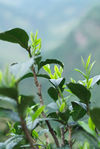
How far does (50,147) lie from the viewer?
1.77 ft

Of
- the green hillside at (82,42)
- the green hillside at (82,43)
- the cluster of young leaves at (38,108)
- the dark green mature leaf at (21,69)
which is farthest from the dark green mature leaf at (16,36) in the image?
the green hillside at (82,42)

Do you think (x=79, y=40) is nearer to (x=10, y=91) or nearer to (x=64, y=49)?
(x=64, y=49)

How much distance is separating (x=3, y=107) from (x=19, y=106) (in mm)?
72

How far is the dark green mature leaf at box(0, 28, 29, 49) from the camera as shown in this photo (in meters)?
0.50

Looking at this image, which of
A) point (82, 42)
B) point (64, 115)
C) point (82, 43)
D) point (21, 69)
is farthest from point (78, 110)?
point (82, 42)

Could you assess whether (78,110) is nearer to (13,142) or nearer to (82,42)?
(13,142)

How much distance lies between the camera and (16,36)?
0.51 metres

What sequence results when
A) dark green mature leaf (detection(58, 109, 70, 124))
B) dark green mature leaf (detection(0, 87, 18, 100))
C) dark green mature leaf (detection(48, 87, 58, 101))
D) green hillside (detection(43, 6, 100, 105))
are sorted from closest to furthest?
dark green mature leaf (detection(0, 87, 18, 100)) → dark green mature leaf (detection(58, 109, 70, 124)) → dark green mature leaf (detection(48, 87, 58, 101)) → green hillside (detection(43, 6, 100, 105))

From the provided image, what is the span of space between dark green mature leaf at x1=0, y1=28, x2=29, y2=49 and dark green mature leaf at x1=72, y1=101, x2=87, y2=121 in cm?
18

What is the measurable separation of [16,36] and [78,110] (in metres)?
0.21

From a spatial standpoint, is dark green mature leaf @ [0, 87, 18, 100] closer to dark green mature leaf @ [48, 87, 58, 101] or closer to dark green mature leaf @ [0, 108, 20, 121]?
dark green mature leaf @ [0, 108, 20, 121]

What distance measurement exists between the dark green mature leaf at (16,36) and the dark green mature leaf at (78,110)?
177mm

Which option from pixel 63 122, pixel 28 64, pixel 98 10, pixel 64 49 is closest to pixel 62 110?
pixel 63 122

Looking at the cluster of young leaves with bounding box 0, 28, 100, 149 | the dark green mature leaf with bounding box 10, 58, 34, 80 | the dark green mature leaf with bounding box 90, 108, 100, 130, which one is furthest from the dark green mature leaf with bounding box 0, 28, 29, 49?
the dark green mature leaf with bounding box 90, 108, 100, 130
